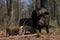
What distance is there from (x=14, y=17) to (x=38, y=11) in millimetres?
3842

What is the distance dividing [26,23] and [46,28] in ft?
5.39

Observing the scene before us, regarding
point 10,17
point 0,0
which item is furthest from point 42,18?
point 0,0

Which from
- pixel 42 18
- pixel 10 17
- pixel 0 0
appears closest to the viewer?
pixel 42 18

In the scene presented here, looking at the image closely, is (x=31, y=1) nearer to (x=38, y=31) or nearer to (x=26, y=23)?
(x=26, y=23)

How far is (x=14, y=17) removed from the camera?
13703 millimetres

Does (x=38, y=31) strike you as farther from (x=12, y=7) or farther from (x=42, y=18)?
(x=12, y=7)

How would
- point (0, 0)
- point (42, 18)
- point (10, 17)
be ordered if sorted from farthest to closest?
Answer: point (0, 0) → point (10, 17) → point (42, 18)

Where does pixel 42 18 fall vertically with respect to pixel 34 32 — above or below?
above

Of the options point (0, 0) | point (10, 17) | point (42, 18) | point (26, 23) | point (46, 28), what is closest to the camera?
point (42, 18)

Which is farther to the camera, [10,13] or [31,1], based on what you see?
[31,1]

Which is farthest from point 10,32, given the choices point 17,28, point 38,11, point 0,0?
point 0,0

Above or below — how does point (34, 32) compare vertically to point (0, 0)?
below

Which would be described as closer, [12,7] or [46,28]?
[46,28]

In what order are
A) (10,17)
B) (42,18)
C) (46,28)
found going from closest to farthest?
(42,18), (46,28), (10,17)
